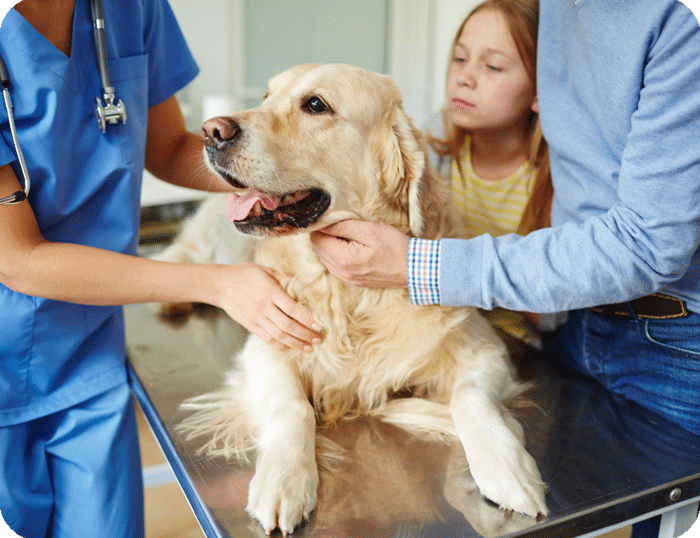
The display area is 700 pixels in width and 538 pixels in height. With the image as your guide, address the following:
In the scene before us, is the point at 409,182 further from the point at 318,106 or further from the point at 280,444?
the point at 280,444

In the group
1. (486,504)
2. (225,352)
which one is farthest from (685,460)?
(225,352)

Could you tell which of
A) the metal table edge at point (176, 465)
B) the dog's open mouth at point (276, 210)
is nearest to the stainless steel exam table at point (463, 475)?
the metal table edge at point (176, 465)

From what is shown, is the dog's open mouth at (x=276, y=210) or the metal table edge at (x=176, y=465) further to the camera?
the dog's open mouth at (x=276, y=210)

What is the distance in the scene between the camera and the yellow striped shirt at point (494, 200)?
178cm

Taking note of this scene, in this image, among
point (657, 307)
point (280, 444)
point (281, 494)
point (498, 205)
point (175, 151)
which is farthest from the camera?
point (498, 205)

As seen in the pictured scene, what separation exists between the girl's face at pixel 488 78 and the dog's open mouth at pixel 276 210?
2.46 feet

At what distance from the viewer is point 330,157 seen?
1.21 meters

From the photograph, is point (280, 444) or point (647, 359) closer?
point (280, 444)

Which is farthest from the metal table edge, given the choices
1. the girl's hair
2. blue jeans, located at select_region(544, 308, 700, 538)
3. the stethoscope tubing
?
the girl's hair

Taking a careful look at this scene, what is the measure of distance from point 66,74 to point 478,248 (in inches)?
33.1

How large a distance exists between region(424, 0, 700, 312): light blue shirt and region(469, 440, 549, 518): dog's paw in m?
0.27

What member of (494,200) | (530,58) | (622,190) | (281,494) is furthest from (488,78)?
(281,494)

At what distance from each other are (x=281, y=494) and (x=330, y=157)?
0.68 metres

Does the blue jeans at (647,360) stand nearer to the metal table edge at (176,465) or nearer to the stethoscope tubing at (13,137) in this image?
the metal table edge at (176,465)
